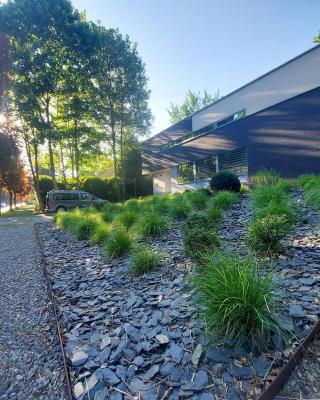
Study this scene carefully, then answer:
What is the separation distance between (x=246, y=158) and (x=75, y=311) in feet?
42.4

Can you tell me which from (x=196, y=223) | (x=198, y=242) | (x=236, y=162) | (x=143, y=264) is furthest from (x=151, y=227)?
(x=236, y=162)

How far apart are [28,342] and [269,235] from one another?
3117 mm

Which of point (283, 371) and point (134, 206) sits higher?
point (134, 206)

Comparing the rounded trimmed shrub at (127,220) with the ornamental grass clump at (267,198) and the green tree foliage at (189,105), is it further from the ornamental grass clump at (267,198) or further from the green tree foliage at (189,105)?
the green tree foliage at (189,105)

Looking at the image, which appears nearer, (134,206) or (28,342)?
(28,342)

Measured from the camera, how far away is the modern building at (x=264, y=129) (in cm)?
1084

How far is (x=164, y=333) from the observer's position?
2.28 metres

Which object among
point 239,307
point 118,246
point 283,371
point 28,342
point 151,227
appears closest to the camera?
point 283,371

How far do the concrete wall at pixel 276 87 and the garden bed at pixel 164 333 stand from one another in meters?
11.0

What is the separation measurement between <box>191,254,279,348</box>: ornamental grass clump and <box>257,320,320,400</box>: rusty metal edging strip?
0.20 metres

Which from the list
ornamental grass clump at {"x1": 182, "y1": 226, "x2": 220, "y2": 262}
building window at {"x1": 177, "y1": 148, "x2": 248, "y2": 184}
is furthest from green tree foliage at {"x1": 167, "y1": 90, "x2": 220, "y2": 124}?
ornamental grass clump at {"x1": 182, "y1": 226, "x2": 220, "y2": 262}

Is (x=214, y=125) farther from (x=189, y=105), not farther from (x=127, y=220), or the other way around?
(x=189, y=105)

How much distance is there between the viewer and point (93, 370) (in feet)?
6.61

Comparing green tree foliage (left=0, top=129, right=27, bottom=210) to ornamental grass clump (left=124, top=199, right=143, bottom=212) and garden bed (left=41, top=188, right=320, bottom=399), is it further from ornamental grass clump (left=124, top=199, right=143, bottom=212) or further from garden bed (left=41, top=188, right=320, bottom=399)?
garden bed (left=41, top=188, right=320, bottom=399)
